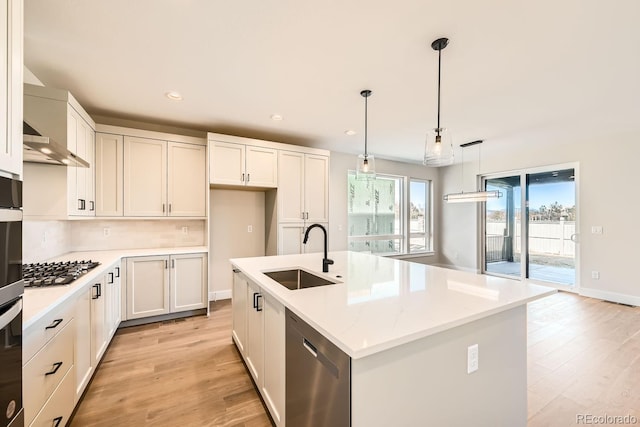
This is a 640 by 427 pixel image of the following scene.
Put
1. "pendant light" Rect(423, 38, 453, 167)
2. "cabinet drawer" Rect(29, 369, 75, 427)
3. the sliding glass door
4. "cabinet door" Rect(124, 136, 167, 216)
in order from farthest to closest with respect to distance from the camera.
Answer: the sliding glass door → "cabinet door" Rect(124, 136, 167, 216) → "pendant light" Rect(423, 38, 453, 167) → "cabinet drawer" Rect(29, 369, 75, 427)

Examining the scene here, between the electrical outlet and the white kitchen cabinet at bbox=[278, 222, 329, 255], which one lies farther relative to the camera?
the white kitchen cabinet at bbox=[278, 222, 329, 255]

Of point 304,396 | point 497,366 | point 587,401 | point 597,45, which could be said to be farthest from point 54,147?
point 587,401

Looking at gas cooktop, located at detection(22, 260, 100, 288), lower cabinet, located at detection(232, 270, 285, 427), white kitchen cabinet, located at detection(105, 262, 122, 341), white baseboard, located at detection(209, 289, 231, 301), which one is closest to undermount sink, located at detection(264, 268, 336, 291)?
lower cabinet, located at detection(232, 270, 285, 427)

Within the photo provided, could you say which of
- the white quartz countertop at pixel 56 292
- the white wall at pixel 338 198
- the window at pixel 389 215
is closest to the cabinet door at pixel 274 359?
the white quartz countertop at pixel 56 292

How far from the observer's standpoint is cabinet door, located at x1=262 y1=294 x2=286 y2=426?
1523 millimetres

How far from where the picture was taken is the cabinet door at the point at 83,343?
1.78 metres

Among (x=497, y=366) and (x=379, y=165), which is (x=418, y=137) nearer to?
(x=379, y=165)

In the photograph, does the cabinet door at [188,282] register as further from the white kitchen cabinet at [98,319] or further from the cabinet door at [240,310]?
the cabinet door at [240,310]

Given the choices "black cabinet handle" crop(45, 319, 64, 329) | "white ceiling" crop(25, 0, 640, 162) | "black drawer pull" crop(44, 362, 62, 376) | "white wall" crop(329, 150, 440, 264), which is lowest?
"black drawer pull" crop(44, 362, 62, 376)

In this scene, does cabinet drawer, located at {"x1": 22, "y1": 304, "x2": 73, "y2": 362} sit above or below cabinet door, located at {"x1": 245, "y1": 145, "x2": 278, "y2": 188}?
below

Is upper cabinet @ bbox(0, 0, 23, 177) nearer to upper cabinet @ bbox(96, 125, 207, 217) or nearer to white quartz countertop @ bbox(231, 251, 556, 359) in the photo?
white quartz countertop @ bbox(231, 251, 556, 359)

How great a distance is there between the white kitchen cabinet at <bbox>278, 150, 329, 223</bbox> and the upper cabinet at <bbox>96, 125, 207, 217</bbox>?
109 cm

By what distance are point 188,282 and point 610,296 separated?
6.18 metres

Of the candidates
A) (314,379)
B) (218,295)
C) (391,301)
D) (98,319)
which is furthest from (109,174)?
(391,301)
